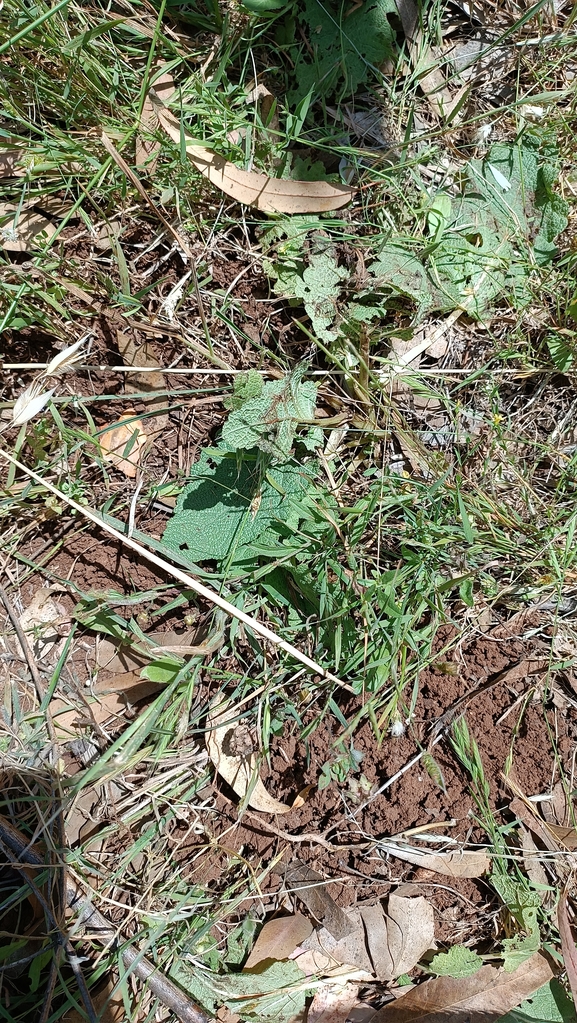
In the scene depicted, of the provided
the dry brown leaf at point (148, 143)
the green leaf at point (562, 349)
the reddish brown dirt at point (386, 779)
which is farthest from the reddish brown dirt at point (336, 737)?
the green leaf at point (562, 349)

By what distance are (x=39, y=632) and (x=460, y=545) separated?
1470 millimetres

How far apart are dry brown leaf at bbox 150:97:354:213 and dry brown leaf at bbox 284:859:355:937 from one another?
7.23ft

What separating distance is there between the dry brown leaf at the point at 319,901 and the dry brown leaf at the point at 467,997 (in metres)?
0.23

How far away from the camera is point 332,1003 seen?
2186 millimetres

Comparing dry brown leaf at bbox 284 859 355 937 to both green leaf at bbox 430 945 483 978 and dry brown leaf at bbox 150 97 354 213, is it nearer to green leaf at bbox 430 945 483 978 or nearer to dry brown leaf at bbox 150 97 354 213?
green leaf at bbox 430 945 483 978

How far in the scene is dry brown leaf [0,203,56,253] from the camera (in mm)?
2287

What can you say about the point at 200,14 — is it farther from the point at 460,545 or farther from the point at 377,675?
the point at 377,675

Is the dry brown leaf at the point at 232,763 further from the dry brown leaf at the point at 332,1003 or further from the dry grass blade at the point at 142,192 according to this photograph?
the dry grass blade at the point at 142,192

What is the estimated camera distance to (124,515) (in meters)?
2.33

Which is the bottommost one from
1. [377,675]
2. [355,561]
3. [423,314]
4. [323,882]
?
[323,882]

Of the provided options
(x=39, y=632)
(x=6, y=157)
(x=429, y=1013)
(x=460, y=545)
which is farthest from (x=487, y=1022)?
(x=6, y=157)

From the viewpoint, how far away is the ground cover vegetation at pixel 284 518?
7.19 feet

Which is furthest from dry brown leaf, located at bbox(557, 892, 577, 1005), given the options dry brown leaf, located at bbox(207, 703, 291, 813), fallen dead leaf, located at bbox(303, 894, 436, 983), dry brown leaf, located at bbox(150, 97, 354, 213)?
dry brown leaf, located at bbox(150, 97, 354, 213)

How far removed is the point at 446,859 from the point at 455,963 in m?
0.32
